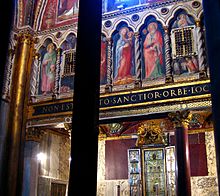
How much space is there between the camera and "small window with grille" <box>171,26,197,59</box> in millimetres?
11672

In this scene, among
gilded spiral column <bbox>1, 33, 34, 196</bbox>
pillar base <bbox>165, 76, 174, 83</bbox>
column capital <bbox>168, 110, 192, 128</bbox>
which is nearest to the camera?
column capital <bbox>168, 110, 192, 128</bbox>

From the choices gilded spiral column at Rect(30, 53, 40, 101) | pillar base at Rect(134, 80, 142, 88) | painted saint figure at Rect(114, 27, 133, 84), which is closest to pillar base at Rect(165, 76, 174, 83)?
pillar base at Rect(134, 80, 142, 88)

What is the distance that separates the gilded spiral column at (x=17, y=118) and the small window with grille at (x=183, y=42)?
17.8ft

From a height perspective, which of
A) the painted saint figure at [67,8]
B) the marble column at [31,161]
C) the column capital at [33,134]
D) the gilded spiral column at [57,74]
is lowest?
the marble column at [31,161]

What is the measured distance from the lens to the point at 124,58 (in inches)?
500

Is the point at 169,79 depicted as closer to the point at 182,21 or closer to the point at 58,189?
the point at 182,21

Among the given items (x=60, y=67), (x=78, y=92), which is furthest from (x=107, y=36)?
(x=78, y=92)

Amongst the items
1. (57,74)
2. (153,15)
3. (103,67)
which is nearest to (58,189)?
(57,74)

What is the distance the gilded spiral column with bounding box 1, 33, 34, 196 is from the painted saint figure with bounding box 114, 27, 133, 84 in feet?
11.2

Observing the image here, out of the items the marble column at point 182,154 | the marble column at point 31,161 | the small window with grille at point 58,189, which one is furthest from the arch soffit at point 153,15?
the small window with grille at point 58,189

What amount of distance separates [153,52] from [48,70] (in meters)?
4.11

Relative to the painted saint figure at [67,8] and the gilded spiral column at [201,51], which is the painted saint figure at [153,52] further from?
the painted saint figure at [67,8]

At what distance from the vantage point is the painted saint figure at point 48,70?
45.1 feet

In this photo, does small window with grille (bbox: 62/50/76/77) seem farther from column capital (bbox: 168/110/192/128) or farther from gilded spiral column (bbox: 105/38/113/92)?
column capital (bbox: 168/110/192/128)
